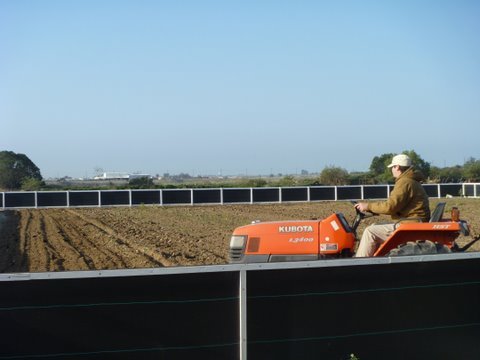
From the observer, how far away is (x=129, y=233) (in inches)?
886

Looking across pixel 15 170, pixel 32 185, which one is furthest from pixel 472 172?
pixel 15 170

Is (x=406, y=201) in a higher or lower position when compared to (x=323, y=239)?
higher

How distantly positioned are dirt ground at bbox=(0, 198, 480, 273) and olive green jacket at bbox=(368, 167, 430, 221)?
26.5 ft

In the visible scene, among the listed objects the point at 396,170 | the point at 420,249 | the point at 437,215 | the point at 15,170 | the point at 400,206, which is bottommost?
the point at 420,249

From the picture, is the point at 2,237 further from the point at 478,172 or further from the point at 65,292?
the point at 478,172

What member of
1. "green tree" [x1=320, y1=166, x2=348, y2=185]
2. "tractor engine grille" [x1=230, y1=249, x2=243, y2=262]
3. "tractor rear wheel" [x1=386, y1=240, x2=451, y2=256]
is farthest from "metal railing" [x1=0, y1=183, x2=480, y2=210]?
"tractor rear wheel" [x1=386, y1=240, x2=451, y2=256]

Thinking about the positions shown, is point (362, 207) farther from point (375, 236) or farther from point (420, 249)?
point (420, 249)

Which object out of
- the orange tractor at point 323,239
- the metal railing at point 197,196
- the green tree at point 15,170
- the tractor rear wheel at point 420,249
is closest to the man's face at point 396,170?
the orange tractor at point 323,239

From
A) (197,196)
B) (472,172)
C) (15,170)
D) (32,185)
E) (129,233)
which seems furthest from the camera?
(15,170)

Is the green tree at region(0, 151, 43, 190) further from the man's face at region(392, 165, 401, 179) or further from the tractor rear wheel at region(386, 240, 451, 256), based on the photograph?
the tractor rear wheel at region(386, 240, 451, 256)

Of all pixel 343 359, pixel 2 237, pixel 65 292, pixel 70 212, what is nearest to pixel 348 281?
pixel 343 359

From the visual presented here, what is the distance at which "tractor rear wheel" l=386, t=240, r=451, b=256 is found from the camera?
20.9 ft

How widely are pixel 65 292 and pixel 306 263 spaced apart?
62.2 inches

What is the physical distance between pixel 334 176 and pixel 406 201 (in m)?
57.7
